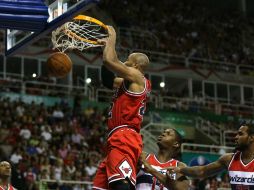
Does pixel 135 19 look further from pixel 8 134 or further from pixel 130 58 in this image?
pixel 130 58

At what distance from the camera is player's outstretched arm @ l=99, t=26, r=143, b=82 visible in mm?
6594

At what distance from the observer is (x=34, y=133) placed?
63.2 feet

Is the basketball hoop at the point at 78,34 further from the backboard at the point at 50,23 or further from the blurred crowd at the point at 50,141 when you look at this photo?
the blurred crowd at the point at 50,141

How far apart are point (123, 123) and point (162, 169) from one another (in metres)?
1.28

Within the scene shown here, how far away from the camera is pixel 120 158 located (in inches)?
263

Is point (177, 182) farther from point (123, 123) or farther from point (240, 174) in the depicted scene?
point (123, 123)

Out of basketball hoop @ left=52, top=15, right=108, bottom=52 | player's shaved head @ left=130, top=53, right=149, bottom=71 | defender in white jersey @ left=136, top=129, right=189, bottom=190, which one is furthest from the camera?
basketball hoop @ left=52, top=15, right=108, bottom=52

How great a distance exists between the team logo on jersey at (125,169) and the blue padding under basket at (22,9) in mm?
2169

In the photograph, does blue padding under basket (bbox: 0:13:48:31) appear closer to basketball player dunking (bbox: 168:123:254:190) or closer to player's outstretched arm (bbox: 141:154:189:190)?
player's outstretched arm (bbox: 141:154:189:190)

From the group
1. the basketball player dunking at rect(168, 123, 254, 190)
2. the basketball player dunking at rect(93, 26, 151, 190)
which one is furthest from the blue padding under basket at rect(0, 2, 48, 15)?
the basketball player dunking at rect(168, 123, 254, 190)

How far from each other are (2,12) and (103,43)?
1.46 meters

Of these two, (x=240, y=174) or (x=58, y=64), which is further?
(x=58, y=64)

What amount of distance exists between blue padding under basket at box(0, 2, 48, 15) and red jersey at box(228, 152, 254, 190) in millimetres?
2844

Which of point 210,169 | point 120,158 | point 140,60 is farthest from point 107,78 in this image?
point 210,169
